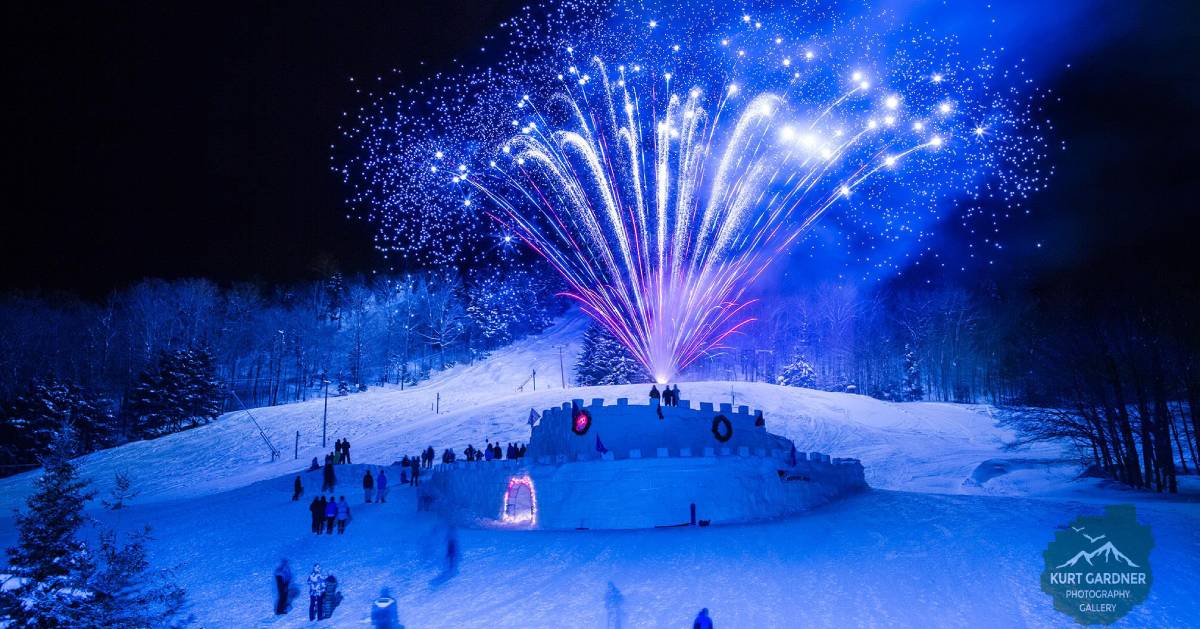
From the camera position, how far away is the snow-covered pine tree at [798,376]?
65.1m

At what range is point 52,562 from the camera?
1364 centimetres

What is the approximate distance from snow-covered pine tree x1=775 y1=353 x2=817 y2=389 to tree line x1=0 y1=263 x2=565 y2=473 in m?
37.0

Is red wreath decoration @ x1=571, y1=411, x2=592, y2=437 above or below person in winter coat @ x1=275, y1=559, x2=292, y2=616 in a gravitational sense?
above

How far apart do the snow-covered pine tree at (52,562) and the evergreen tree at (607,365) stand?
5326 centimetres

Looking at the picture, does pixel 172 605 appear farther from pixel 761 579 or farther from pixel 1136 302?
pixel 1136 302

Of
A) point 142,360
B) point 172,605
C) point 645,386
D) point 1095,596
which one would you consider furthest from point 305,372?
point 1095,596

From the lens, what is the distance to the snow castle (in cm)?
2197

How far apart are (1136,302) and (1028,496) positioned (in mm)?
10545

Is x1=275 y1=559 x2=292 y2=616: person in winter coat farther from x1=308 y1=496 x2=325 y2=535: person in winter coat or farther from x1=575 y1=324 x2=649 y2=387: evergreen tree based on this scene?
x1=575 y1=324 x2=649 y2=387: evergreen tree

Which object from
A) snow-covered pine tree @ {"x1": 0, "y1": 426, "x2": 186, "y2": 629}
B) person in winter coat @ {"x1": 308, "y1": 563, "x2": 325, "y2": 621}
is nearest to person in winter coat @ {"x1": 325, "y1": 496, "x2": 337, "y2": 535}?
person in winter coat @ {"x1": 308, "y1": 563, "x2": 325, "y2": 621}

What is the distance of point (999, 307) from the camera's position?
225ft

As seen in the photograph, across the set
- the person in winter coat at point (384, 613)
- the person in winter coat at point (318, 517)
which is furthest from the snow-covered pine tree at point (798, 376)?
the person in winter coat at point (384, 613)

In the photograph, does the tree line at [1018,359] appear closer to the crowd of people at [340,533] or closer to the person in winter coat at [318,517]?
the crowd of people at [340,533]

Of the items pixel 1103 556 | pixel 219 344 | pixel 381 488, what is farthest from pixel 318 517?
pixel 219 344
